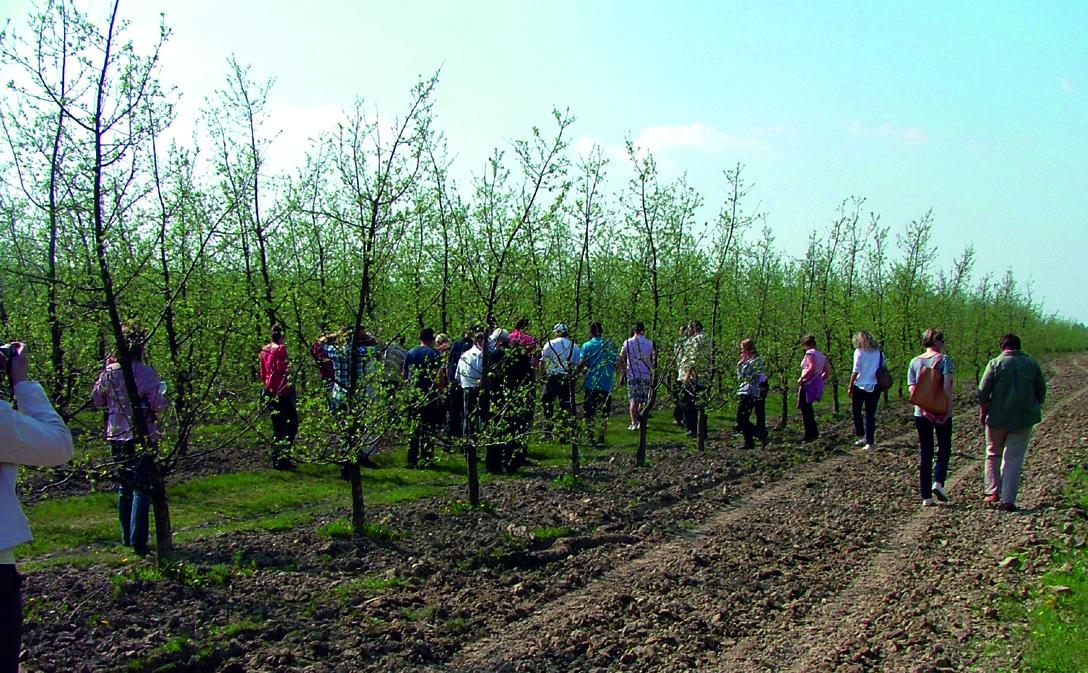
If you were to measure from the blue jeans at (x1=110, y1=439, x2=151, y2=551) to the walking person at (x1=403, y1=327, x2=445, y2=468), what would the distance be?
2278mm

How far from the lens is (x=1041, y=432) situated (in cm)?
1658

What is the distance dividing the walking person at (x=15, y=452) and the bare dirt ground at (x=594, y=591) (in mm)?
1539

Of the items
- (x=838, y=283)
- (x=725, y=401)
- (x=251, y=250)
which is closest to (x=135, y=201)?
(x=251, y=250)

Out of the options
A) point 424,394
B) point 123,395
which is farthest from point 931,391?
point 123,395

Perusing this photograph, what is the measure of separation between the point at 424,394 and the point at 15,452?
559 cm

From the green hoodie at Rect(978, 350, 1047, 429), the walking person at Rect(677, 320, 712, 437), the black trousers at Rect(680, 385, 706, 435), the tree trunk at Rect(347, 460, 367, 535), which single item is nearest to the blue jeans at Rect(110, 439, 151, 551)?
the tree trunk at Rect(347, 460, 367, 535)

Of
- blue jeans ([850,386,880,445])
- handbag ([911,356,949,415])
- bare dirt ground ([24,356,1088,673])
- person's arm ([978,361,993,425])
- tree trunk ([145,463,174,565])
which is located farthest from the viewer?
blue jeans ([850,386,880,445])

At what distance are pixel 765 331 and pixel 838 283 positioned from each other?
5.26 meters

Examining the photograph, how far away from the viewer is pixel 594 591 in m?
6.74

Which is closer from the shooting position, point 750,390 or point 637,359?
point 637,359

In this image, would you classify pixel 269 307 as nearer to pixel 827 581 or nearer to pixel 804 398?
pixel 827 581

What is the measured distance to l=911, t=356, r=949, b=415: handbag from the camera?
31.4ft

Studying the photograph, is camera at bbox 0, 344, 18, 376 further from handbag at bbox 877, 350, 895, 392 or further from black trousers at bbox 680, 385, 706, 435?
handbag at bbox 877, 350, 895, 392

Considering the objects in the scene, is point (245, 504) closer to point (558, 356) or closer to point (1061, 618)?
point (558, 356)
